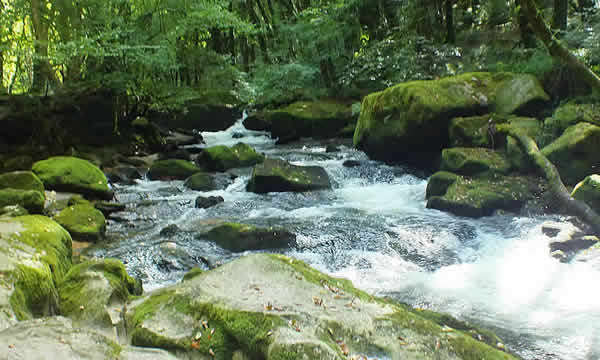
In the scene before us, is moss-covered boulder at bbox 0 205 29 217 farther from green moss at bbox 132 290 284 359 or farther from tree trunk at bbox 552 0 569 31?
tree trunk at bbox 552 0 569 31

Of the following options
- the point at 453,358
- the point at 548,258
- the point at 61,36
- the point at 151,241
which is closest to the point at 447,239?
the point at 548,258

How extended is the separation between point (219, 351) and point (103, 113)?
1236 cm

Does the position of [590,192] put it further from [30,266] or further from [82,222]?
[82,222]

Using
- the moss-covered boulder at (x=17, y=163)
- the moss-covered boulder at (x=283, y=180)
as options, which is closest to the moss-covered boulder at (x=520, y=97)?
the moss-covered boulder at (x=283, y=180)

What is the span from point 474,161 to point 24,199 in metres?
7.14

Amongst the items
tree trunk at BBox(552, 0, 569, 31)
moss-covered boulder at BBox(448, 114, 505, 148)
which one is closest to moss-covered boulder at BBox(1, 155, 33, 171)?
moss-covered boulder at BBox(448, 114, 505, 148)

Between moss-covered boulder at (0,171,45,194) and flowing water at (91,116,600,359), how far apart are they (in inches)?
53.4

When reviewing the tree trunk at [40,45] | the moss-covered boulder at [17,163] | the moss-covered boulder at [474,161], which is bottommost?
the moss-covered boulder at [17,163]

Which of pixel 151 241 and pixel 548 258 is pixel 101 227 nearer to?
pixel 151 241

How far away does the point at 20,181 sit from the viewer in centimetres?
689

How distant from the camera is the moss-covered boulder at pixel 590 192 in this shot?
6.11m

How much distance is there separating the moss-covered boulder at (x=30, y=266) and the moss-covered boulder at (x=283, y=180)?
465 cm

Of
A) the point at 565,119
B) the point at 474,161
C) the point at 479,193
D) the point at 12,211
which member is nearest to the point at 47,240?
the point at 12,211

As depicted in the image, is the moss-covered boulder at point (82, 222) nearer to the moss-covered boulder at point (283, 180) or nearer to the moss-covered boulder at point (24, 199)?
the moss-covered boulder at point (24, 199)
